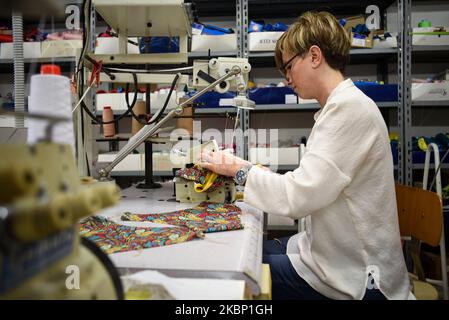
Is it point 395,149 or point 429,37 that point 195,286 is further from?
point 429,37

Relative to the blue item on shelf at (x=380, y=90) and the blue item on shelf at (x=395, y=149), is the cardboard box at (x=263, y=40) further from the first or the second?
the blue item on shelf at (x=395, y=149)

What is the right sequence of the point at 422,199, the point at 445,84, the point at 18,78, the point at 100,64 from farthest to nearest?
1. the point at 445,84
2. the point at 100,64
3. the point at 422,199
4. the point at 18,78

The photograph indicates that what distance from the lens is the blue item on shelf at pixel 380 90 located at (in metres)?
2.38

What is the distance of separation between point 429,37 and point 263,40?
1.06m

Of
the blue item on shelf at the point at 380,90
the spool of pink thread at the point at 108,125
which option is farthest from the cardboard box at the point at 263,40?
the spool of pink thread at the point at 108,125

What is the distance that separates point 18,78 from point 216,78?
0.66 meters

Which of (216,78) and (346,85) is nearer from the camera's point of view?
(346,85)

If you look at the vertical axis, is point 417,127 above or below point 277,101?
below

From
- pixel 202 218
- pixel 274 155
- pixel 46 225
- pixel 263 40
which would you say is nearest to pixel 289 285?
pixel 202 218

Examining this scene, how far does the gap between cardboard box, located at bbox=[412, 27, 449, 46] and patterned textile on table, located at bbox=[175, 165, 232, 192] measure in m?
1.82

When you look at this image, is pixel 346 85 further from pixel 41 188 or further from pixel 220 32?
pixel 220 32

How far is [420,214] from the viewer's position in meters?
1.28
